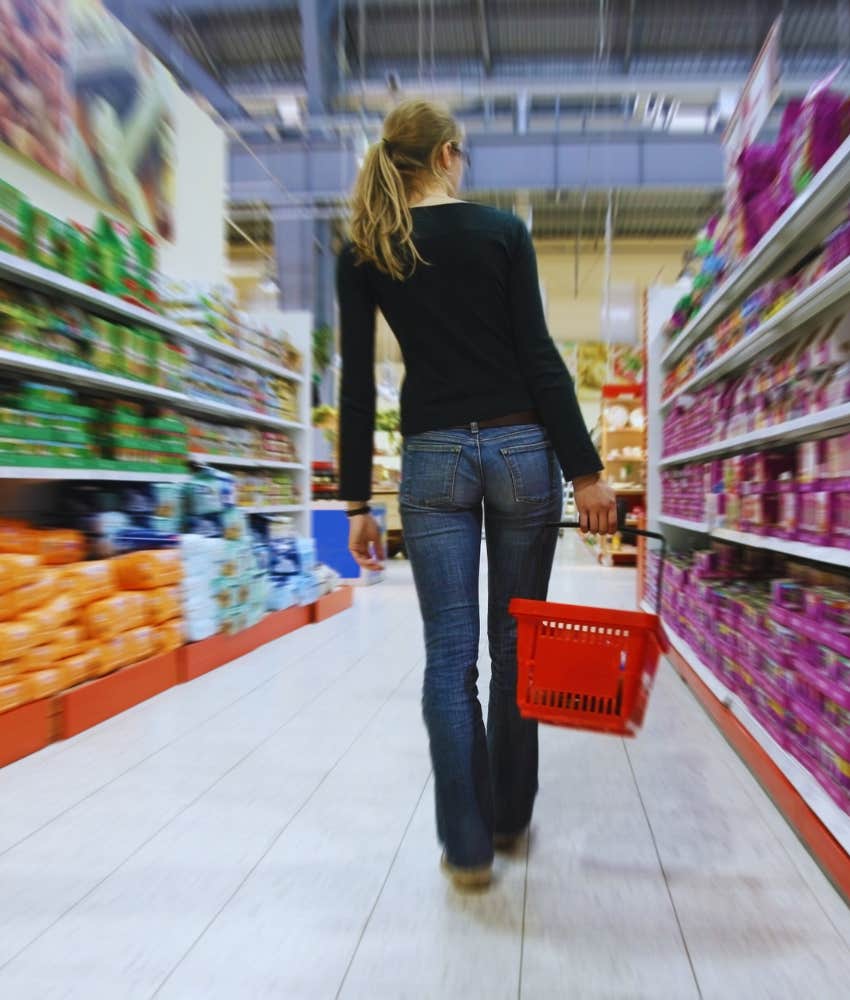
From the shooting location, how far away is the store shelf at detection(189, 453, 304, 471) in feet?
12.6

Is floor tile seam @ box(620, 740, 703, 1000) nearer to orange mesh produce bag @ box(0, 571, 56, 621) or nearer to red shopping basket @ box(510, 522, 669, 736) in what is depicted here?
red shopping basket @ box(510, 522, 669, 736)

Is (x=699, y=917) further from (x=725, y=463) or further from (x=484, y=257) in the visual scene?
(x=725, y=463)

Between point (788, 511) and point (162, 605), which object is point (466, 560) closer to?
point (788, 511)

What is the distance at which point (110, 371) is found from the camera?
292 centimetres

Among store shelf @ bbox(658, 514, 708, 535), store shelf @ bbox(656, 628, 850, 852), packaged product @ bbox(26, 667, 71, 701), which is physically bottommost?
store shelf @ bbox(656, 628, 850, 852)

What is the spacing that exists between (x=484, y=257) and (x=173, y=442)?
223 cm

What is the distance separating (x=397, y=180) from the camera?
55.4 inches

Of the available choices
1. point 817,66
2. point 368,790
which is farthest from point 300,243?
point 368,790

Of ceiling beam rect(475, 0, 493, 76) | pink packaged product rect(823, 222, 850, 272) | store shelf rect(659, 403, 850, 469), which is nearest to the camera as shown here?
pink packaged product rect(823, 222, 850, 272)

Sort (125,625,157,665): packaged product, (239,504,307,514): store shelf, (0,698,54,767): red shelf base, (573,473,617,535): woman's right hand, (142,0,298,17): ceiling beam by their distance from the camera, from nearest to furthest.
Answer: (573,473,617,535): woman's right hand
(0,698,54,767): red shelf base
(125,625,157,665): packaged product
(239,504,307,514): store shelf
(142,0,298,17): ceiling beam

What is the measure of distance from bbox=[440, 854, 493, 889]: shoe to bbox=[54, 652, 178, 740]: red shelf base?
1.35m

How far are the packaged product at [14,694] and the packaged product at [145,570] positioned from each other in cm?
67

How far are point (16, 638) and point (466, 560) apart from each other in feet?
4.45

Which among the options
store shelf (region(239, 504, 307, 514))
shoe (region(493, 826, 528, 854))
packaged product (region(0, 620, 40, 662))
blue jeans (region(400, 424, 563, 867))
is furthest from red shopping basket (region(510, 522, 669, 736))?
store shelf (region(239, 504, 307, 514))
